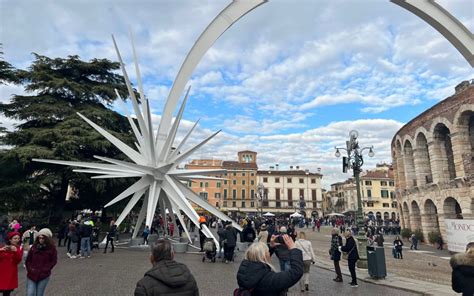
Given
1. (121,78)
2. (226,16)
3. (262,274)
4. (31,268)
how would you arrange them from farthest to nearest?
1. (121,78)
2. (226,16)
3. (31,268)
4. (262,274)

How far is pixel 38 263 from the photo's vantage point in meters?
4.85

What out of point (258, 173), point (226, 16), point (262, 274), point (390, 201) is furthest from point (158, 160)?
point (390, 201)

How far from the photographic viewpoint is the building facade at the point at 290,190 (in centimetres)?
7650

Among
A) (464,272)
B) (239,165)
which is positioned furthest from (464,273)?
(239,165)

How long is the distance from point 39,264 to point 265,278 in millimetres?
3923

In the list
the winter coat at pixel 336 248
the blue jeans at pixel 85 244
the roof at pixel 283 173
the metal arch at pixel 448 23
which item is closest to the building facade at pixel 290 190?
the roof at pixel 283 173

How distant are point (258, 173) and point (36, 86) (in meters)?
59.2

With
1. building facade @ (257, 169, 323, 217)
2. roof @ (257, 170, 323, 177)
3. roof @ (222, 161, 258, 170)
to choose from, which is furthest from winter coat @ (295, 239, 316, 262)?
roof @ (257, 170, 323, 177)

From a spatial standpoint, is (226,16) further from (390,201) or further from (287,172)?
(390,201)

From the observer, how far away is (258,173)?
254 feet

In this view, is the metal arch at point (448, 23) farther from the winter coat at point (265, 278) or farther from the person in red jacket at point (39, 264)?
the person in red jacket at point (39, 264)

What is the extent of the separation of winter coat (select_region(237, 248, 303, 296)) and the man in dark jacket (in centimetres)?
53

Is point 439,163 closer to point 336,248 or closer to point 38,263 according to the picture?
point 336,248

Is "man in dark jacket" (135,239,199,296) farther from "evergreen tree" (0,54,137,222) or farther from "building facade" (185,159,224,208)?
"building facade" (185,159,224,208)
